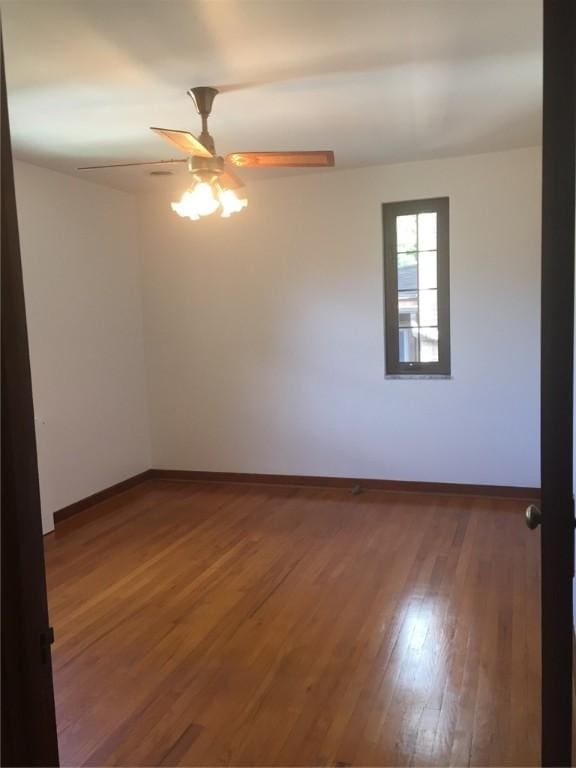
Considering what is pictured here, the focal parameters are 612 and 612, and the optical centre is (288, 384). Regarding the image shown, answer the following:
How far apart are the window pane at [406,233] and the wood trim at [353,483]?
1.85 meters

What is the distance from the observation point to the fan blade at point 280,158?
297 cm

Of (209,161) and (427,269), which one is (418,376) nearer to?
(427,269)

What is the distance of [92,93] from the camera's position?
9.70 feet

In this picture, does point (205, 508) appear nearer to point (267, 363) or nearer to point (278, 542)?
point (278, 542)

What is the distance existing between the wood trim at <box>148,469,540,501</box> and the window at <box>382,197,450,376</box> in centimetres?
90

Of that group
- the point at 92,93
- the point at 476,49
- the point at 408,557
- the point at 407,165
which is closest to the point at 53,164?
the point at 92,93

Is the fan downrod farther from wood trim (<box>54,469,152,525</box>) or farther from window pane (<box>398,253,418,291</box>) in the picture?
wood trim (<box>54,469,152,525</box>)

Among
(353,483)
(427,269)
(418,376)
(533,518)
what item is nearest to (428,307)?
(427,269)

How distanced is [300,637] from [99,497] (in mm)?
2678

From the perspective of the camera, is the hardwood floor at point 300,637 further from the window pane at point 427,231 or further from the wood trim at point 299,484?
the window pane at point 427,231

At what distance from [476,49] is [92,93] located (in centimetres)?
178

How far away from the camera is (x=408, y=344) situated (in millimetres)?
4848

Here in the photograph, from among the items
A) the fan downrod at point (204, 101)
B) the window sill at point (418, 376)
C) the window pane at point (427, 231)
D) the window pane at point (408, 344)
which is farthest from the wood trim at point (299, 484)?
the fan downrod at point (204, 101)

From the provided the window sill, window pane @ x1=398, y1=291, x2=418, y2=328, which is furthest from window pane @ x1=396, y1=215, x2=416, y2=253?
the window sill
